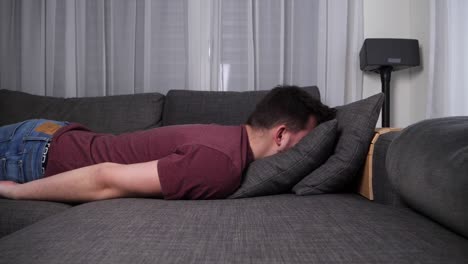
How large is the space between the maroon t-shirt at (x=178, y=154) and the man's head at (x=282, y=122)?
0.06 metres

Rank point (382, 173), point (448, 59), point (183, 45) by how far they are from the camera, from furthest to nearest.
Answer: point (183, 45)
point (448, 59)
point (382, 173)

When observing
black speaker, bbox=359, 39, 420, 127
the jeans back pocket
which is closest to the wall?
black speaker, bbox=359, 39, 420, 127

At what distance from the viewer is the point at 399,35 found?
248 cm

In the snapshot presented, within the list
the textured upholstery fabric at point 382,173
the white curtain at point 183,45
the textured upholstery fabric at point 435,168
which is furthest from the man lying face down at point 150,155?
the white curtain at point 183,45

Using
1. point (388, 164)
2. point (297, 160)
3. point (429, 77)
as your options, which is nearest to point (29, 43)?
point (297, 160)

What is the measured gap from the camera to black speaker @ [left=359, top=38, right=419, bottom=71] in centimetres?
209

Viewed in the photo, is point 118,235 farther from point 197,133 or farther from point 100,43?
point 100,43

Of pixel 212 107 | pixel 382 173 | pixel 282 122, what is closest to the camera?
pixel 382 173

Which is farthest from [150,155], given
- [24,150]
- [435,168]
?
[435,168]

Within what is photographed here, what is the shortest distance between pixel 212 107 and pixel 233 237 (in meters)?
1.20

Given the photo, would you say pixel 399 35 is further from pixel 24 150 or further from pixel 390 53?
pixel 24 150

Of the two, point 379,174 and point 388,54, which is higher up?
point 388,54

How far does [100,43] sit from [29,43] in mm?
506

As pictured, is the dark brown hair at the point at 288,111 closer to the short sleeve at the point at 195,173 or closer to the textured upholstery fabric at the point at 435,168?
the short sleeve at the point at 195,173
